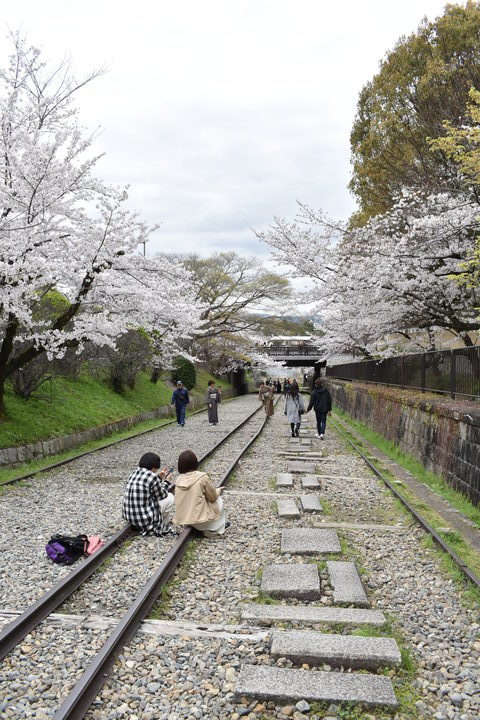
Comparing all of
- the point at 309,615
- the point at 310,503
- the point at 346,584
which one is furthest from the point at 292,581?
the point at 310,503

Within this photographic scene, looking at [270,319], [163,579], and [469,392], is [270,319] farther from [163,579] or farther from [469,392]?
[163,579]

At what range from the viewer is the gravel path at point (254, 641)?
363 centimetres

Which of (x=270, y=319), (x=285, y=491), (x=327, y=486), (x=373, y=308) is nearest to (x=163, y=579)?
(x=285, y=491)

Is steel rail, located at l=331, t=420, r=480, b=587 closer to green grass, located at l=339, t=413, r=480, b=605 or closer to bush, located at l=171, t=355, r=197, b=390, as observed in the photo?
green grass, located at l=339, t=413, r=480, b=605

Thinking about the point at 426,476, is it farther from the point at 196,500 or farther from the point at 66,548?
the point at 66,548

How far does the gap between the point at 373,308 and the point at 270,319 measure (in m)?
28.9

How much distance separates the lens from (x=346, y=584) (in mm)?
5582

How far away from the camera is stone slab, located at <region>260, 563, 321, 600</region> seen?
5.40 m

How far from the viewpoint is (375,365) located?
22.9 metres

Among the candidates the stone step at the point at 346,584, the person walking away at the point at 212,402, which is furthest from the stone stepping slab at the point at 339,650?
the person walking away at the point at 212,402

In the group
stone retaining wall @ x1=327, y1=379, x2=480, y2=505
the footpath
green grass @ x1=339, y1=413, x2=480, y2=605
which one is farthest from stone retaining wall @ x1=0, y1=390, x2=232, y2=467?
stone retaining wall @ x1=327, y1=379, x2=480, y2=505

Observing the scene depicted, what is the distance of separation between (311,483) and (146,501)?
4016 mm

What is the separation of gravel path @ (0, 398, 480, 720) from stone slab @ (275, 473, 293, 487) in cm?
159

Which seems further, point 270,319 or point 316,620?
point 270,319
